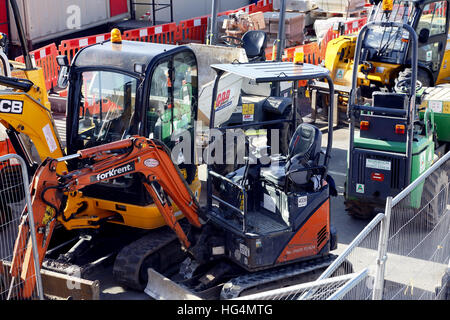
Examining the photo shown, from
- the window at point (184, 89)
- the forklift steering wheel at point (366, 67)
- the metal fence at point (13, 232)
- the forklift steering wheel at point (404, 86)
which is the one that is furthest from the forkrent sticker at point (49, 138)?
the forklift steering wheel at point (366, 67)

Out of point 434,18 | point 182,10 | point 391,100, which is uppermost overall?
point 434,18

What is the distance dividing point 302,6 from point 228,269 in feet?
51.1

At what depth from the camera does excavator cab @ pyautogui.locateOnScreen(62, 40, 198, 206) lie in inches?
288

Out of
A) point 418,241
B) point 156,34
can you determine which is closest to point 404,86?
point 418,241

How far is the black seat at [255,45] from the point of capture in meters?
13.6

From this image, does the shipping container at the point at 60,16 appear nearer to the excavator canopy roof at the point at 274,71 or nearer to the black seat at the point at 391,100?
the black seat at the point at 391,100

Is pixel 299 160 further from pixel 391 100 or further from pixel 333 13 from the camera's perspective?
pixel 333 13

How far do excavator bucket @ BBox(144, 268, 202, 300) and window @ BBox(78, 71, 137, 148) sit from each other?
1.63 m

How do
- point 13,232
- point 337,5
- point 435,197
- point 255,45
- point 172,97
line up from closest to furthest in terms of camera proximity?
1. point 435,197
2. point 13,232
3. point 172,97
4. point 255,45
5. point 337,5

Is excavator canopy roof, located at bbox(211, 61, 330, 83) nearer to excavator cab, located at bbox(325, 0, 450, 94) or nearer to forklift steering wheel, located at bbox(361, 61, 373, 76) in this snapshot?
excavator cab, located at bbox(325, 0, 450, 94)

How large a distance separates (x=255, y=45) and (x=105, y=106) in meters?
6.81

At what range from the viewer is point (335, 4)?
70.8ft

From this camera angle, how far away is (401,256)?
208 inches

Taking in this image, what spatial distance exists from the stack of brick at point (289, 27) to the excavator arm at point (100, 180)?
40.3 ft
